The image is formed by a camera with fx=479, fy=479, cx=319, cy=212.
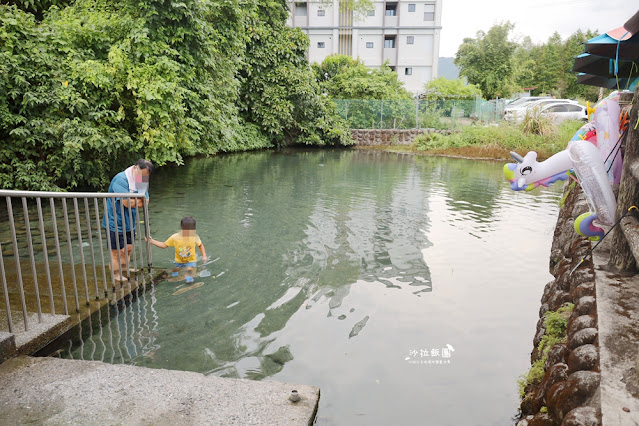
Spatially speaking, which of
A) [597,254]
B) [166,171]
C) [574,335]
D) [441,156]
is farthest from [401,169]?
[574,335]

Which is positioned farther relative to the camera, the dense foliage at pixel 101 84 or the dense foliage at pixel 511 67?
the dense foliage at pixel 511 67

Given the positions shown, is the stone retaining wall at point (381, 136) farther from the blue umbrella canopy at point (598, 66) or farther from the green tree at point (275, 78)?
the blue umbrella canopy at point (598, 66)

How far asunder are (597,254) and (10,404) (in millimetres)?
4873

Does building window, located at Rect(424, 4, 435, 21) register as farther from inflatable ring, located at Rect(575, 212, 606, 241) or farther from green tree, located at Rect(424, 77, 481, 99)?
inflatable ring, located at Rect(575, 212, 606, 241)

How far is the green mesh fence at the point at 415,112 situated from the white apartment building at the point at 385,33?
48.4 feet

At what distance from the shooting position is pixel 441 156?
23.1 meters

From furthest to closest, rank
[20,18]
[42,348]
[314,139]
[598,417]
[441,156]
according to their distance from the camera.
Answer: [314,139], [441,156], [20,18], [42,348], [598,417]

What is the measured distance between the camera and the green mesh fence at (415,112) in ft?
92.5

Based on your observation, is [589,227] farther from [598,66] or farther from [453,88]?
[453,88]

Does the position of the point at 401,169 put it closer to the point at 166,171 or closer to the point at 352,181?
the point at 352,181

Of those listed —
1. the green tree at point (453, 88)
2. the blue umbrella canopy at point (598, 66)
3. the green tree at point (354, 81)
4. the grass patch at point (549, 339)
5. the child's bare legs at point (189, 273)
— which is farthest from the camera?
the green tree at point (453, 88)

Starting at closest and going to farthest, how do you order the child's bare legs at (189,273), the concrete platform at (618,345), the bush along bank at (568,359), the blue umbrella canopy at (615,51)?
the concrete platform at (618,345) < the bush along bank at (568,359) < the blue umbrella canopy at (615,51) < the child's bare legs at (189,273)

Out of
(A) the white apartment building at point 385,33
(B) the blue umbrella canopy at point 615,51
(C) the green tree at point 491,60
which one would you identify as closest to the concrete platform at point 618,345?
(B) the blue umbrella canopy at point 615,51

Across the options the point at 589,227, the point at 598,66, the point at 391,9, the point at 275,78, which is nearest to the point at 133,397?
the point at 589,227
